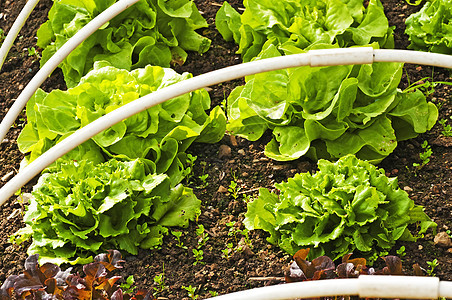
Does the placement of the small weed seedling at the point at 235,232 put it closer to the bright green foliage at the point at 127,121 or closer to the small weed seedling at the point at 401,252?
the bright green foliage at the point at 127,121

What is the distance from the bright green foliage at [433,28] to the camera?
4094 millimetres

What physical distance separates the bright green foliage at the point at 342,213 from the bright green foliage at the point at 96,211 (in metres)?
0.61

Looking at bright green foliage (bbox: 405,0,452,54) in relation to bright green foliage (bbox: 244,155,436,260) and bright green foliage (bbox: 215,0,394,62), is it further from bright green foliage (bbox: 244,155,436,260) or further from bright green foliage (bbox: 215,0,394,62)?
bright green foliage (bbox: 244,155,436,260)

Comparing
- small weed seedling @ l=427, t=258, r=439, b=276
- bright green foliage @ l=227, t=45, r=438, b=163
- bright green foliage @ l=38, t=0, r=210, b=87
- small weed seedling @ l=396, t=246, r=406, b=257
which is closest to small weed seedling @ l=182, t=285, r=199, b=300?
bright green foliage @ l=227, t=45, r=438, b=163

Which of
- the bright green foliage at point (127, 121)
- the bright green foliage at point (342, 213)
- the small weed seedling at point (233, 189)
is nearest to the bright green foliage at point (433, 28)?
the bright green foliage at point (342, 213)

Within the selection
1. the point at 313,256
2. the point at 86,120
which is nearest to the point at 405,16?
the point at 313,256

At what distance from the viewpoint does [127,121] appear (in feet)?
12.2

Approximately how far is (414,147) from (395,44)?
1.00 meters

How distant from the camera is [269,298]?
178cm

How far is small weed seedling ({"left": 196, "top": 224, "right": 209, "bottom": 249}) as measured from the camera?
345 cm

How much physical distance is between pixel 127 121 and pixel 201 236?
2.76 ft

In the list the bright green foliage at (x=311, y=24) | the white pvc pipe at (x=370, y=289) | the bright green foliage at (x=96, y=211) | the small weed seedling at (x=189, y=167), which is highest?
the white pvc pipe at (x=370, y=289)

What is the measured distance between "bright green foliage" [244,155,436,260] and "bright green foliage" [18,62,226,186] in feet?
2.47

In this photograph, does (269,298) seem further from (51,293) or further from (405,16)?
(405,16)
